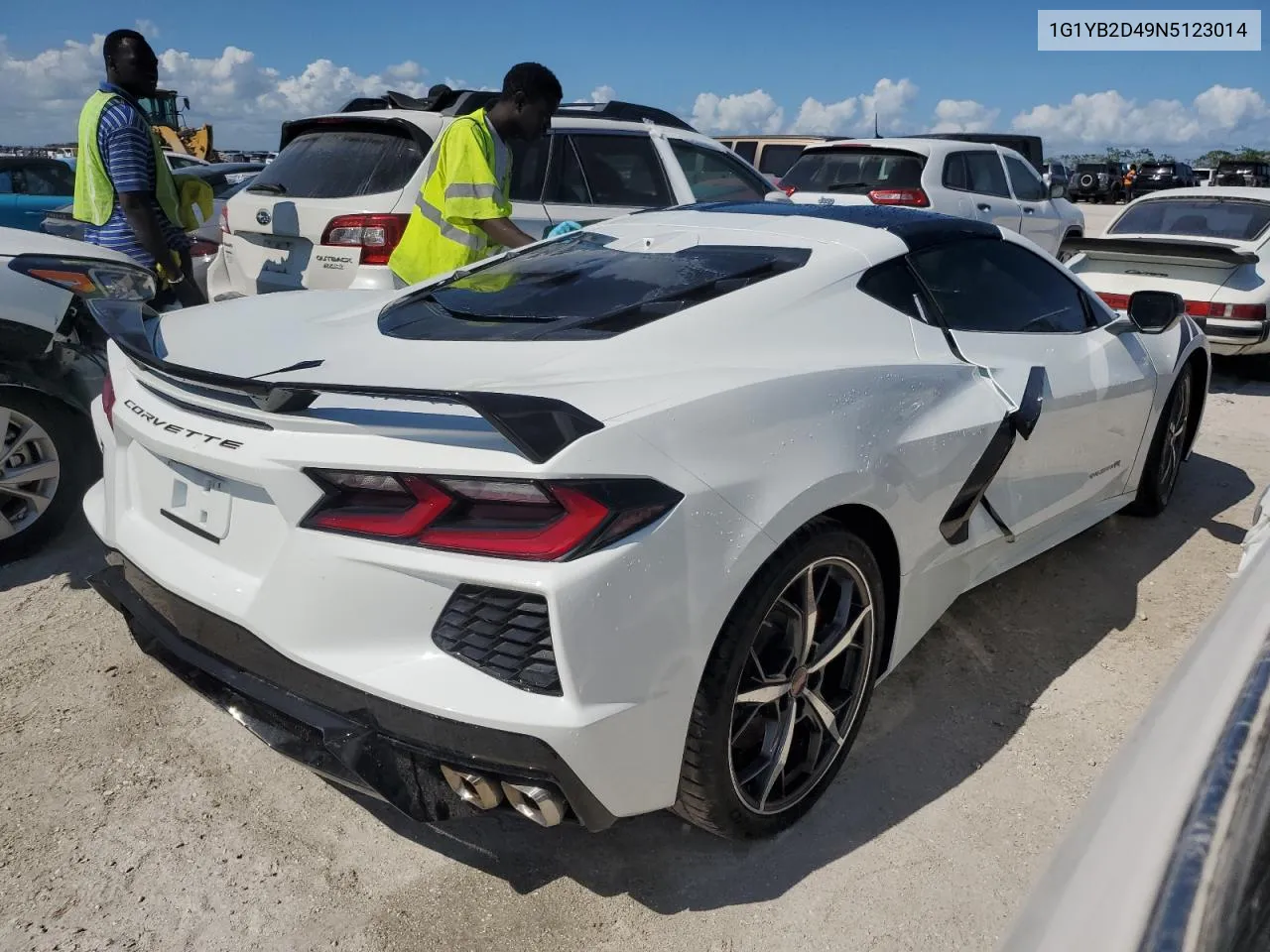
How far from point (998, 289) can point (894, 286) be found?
0.68 metres

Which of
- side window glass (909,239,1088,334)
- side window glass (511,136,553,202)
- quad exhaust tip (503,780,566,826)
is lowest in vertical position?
quad exhaust tip (503,780,566,826)

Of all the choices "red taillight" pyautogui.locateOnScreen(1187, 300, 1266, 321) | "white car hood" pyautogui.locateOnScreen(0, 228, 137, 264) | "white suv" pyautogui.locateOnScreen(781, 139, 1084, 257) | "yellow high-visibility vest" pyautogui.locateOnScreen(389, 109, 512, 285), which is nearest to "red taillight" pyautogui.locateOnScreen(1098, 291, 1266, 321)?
"red taillight" pyautogui.locateOnScreen(1187, 300, 1266, 321)

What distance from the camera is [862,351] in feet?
8.14

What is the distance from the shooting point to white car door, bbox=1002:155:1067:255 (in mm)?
10242

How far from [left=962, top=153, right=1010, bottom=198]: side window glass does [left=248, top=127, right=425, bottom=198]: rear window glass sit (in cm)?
653

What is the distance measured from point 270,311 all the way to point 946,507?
2.03 metres

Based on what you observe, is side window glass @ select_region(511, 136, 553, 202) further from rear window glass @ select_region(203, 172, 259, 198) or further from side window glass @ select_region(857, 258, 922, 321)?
rear window glass @ select_region(203, 172, 259, 198)

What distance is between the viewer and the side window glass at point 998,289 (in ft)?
9.64

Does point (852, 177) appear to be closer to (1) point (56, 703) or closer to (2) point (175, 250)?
(2) point (175, 250)

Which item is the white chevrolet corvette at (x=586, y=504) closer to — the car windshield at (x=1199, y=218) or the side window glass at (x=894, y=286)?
the side window glass at (x=894, y=286)

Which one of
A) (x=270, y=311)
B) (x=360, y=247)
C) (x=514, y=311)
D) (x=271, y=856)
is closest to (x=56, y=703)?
(x=271, y=856)

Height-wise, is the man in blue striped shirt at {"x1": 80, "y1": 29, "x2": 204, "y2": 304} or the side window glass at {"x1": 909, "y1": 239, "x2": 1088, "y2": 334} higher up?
the man in blue striped shirt at {"x1": 80, "y1": 29, "x2": 204, "y2": 304}

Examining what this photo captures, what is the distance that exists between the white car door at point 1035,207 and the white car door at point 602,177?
222 inches

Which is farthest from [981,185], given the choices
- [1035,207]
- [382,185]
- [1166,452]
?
[382,185]
